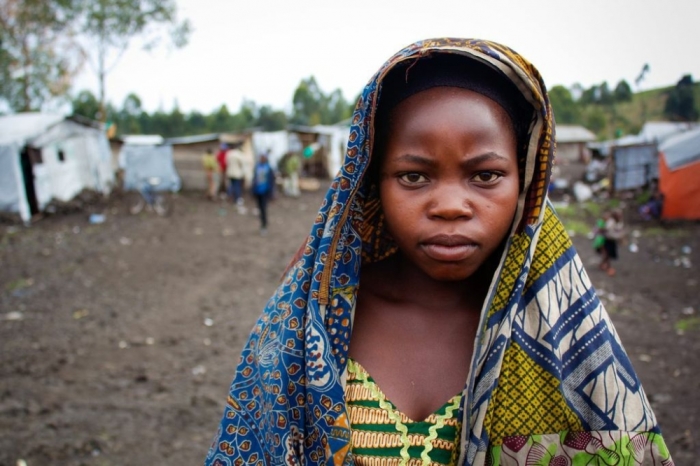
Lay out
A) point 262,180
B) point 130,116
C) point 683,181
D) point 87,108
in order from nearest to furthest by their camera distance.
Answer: point 262,180, point 683,181, point 87,108, point 130,116

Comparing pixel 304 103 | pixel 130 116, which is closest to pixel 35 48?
pixel 130 116

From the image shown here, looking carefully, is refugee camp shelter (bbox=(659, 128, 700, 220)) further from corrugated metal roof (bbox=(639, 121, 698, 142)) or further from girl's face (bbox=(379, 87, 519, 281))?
girl's face (bbox=(379, 87, 519, 281))

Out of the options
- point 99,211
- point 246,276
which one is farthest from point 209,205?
point 246,276

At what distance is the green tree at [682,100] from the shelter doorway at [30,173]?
46.2 feet

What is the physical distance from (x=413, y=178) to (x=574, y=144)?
46.0 metres

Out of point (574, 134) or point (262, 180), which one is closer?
point (262, 180)

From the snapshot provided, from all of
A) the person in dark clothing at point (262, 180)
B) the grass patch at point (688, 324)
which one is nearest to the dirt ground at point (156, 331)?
the grass patch at point (688, 324)

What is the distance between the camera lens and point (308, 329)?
1139 mm

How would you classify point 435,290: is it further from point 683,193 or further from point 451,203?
point 683,193

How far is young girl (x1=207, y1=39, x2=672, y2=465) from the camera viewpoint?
3.39 ft

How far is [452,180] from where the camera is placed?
1.05m

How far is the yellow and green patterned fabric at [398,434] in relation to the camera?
3.51 feet

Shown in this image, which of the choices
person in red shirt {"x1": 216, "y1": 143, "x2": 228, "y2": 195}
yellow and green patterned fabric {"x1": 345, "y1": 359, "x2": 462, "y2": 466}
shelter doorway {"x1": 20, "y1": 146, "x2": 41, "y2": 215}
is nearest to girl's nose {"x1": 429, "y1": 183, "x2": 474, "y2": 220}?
yellow and green patterned fabric {"x1": 345, "y1": 359, "x2": 462, "y2": 466}

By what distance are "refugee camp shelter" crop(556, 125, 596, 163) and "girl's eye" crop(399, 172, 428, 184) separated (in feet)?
138
